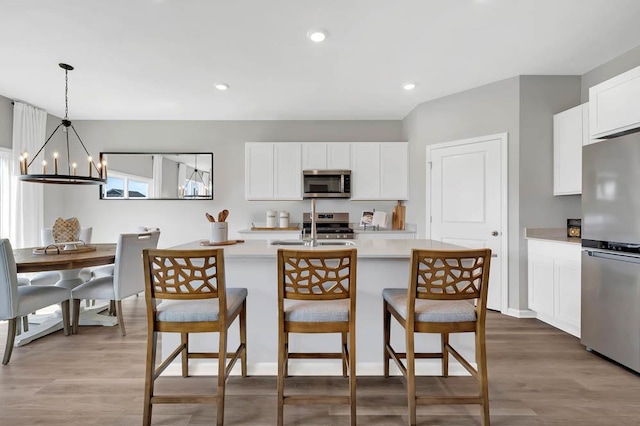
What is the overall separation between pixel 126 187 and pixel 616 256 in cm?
586

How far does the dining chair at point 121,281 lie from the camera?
2.78m

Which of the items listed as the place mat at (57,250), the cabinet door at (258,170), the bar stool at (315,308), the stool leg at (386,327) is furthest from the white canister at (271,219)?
the bar stool at (315,308)

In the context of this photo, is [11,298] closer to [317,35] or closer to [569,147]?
[317,35]

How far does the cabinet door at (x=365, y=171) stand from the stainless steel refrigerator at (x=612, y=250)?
2383 mm

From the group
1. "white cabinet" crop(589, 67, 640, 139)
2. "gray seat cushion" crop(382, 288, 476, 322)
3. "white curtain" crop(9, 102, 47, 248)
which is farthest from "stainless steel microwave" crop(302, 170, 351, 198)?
"white curtain" crop(9, 102, 47, 248)

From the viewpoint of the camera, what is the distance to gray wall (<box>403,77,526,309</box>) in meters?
3.31

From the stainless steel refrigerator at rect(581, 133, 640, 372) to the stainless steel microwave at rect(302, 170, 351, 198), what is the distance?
8.60 ft

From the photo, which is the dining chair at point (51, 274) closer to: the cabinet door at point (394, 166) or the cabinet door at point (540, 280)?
the cabinet door at point (394, 166)

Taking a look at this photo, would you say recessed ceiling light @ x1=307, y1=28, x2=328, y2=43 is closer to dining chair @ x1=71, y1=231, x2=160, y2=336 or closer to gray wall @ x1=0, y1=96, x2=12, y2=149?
dining chair @ x1=71, y1=231, x2=160, y2=336

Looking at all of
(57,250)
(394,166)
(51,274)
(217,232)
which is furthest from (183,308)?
(394,166)

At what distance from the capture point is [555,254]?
2.91 metres

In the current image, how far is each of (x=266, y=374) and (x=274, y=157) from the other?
10.0 feet

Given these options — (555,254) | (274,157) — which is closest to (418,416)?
(555,254)

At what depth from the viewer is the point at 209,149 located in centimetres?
479
